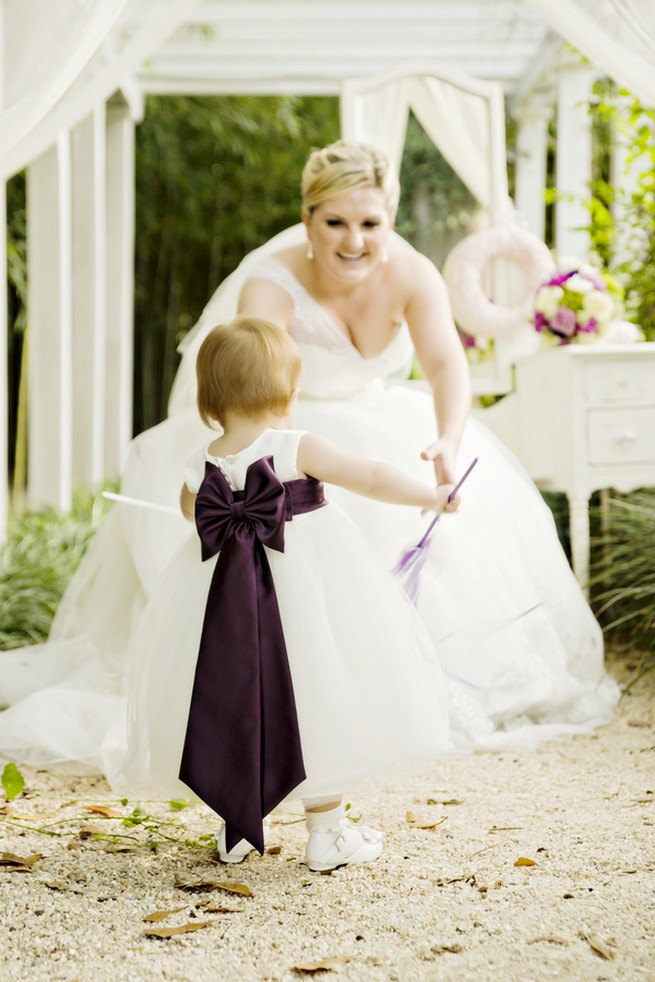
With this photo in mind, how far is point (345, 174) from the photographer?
108 inches

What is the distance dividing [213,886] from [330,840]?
24 cm

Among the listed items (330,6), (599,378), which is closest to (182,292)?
(330,6)

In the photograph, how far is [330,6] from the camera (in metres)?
6.12

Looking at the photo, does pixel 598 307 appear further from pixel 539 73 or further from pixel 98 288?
pixel 98 288

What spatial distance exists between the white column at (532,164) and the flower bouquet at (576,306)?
2.20 metres

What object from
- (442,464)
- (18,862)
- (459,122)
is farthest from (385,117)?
(18,862)

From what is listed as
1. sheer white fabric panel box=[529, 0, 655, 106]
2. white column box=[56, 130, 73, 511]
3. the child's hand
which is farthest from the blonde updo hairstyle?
white column box=[56, 130, 73, 511]

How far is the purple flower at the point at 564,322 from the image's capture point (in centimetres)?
422

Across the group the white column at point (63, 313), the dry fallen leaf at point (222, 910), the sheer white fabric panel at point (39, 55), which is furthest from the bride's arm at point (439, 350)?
the white column at point (63, 313)

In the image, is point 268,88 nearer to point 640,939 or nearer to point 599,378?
point 599,378

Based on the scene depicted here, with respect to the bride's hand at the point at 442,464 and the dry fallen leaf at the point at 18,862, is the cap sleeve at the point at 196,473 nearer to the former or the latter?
the bride's hand at the point at 442,464

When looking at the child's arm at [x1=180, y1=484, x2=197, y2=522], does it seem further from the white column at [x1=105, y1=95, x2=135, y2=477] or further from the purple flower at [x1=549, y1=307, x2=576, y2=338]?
the white column at [x1=105, y1=95, x2=135, y2=477]

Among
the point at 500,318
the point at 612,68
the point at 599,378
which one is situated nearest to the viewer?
the point at 612,68

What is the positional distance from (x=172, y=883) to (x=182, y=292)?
9241 mm
